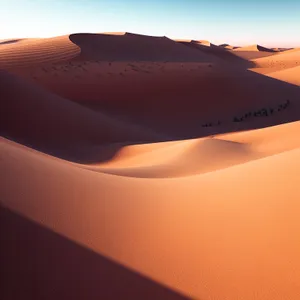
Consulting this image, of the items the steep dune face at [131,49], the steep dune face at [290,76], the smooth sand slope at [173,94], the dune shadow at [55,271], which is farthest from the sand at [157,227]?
the steep dune face at [131,49]

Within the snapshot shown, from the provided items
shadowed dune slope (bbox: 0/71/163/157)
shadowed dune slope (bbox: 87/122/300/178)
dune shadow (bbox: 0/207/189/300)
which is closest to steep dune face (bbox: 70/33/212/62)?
shadowed dune slope (bbox: 0/71/163/157)

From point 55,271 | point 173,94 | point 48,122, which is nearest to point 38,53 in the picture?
point 173,94

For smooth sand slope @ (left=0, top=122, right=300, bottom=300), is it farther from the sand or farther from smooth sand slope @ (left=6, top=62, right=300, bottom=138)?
smooth sand slope @ (left=6, top=62, right=300, bottom=138)

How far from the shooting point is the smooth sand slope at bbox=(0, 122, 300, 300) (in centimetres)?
206

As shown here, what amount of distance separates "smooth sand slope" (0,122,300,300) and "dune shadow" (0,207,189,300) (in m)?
0.08

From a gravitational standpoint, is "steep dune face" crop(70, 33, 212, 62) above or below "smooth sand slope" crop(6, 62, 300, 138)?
above

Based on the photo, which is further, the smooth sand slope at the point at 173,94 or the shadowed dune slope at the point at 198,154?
the smooth sand slope at the point at 173,94

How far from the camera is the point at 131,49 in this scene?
31844 mm

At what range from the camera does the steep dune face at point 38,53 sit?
19.4 meters

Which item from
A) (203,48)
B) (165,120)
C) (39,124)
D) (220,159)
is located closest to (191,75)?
(165,120)

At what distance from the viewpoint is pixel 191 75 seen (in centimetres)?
1998

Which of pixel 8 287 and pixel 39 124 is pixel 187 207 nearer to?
pixel 8 287

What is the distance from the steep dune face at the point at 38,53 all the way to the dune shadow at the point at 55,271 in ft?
60.4

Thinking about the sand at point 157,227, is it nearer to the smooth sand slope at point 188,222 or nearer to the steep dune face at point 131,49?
the smooth sand slope at point 188,222
